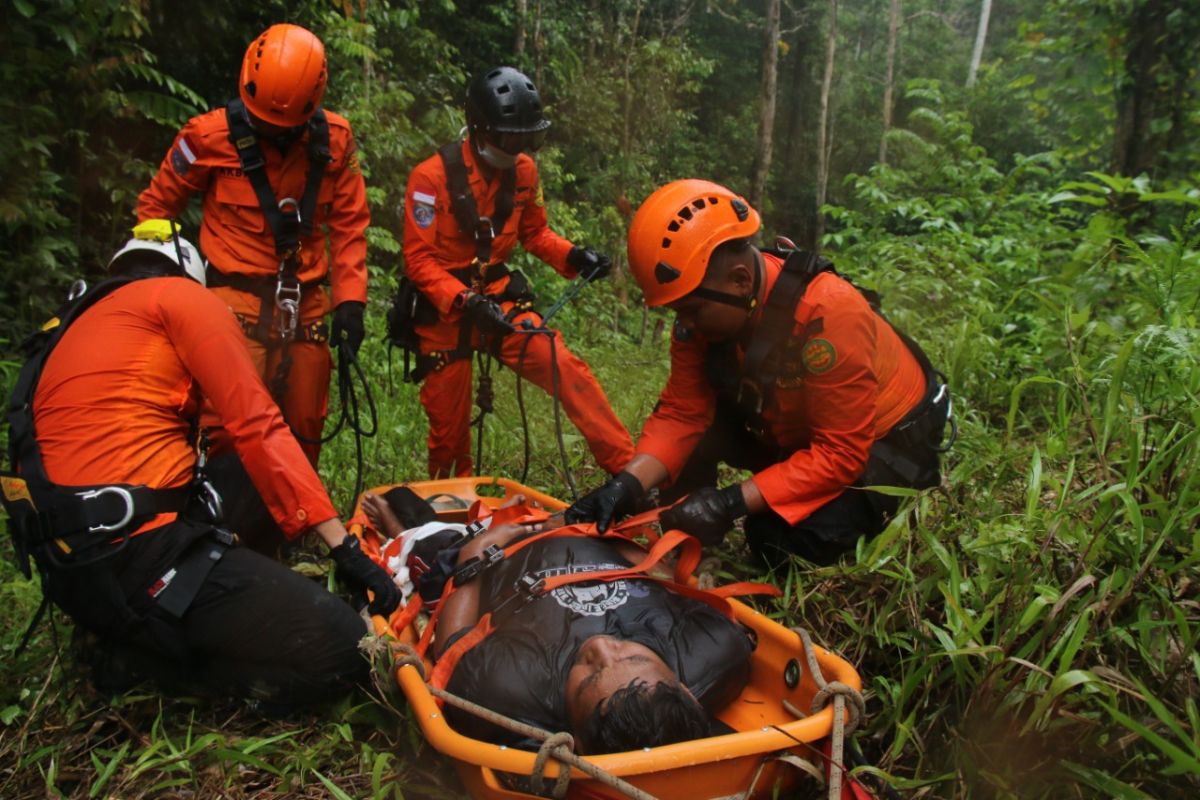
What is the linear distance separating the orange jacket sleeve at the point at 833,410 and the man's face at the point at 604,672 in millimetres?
859

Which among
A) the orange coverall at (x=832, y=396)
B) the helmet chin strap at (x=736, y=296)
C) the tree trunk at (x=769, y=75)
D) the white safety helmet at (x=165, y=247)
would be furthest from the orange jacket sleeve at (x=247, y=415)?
the tree trunk at (x=769, y=75)

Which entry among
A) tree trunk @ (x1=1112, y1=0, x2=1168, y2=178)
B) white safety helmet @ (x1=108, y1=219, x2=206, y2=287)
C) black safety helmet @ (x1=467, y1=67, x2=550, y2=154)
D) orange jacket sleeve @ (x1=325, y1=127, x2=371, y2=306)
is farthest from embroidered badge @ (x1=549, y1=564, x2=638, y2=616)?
tree trunk @ (x1=1112, y1=0, x2=1168, y2=178)

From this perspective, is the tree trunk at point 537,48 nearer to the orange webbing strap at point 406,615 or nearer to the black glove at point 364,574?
the orange webbing strap at point 406,615

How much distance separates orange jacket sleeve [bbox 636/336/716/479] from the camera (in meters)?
3.23

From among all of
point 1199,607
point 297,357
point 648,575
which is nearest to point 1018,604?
point 1199,607

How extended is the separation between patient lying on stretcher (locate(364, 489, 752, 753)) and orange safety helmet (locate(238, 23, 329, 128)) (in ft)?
7.58

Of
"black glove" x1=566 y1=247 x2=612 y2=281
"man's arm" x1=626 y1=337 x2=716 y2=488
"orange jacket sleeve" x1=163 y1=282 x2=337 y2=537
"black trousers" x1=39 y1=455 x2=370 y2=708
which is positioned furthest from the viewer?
"black glove" x1=566 y1=247 x2=612 y2=281

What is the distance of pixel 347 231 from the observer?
161 inches

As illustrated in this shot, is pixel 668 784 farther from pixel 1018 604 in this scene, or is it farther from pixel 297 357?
pixel 297 357

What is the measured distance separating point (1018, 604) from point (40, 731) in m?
2.90

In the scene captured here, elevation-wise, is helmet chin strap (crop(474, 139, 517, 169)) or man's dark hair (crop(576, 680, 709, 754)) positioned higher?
helmet chin strap (crop(474, 139, 517, 169))

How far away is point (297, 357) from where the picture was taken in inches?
157

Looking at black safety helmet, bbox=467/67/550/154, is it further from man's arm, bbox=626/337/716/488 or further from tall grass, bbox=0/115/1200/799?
tall grass, bbox=0/115/1200/799

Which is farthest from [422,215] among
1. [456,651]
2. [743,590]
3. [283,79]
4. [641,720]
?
[641,720]
